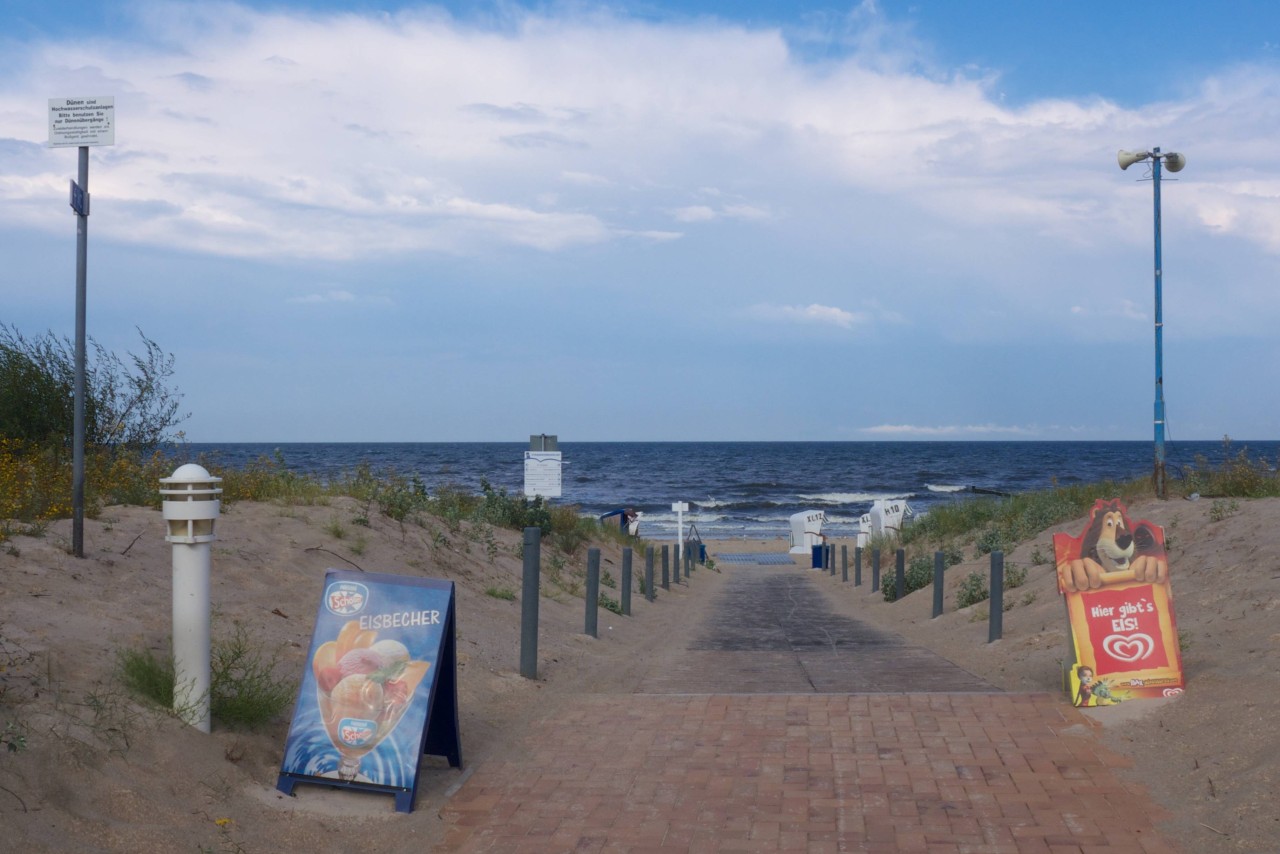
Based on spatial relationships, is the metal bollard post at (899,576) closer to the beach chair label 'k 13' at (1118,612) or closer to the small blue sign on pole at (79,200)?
the beach chair label 'k 13' at (1118,612)

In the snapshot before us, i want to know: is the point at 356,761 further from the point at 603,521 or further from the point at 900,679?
the point at 603,521

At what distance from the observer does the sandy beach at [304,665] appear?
489 cm

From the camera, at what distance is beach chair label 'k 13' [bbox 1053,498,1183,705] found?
7.32 metres

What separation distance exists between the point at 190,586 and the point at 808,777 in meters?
3.44

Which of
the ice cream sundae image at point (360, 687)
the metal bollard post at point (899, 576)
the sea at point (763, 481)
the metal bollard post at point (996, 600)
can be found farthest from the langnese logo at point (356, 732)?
the sea at point (763, 481)

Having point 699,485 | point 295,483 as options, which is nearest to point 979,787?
point 295,483

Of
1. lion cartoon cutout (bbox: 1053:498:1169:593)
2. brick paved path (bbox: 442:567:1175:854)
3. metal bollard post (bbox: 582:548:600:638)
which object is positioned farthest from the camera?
metal bollard post (bbox: 582:548:600:638)

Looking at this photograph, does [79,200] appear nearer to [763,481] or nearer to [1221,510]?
[1221,510]

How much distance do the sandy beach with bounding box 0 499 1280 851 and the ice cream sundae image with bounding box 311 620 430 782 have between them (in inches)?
11.3

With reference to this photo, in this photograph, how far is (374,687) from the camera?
573cm

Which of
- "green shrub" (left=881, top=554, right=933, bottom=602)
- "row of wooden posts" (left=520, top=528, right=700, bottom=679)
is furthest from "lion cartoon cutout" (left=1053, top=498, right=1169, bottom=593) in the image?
"green shrub" (left=881, top=554, right=933, bottom=602)

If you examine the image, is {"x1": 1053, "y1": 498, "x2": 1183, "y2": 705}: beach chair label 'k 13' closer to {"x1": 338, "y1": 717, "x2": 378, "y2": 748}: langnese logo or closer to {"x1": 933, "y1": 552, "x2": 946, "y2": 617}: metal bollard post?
{"x1": 338, "y1": 717, "x2": 378, "y2": 748}: langnese logo

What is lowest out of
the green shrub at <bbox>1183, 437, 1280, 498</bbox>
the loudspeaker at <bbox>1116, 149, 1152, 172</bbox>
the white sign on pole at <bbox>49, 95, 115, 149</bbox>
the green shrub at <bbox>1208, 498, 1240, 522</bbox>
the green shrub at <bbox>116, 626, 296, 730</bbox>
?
the green shrub at <bbox>116, 626, 296, 730</bbox>

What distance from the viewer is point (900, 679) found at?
9062mm
